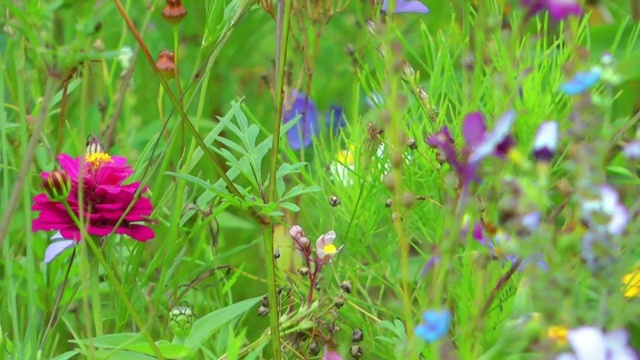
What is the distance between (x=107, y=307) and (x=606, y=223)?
807 millimetres

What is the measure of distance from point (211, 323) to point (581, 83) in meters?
0.32

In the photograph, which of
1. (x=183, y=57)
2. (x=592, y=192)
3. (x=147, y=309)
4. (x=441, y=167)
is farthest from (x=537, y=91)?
(x=183, y=57)

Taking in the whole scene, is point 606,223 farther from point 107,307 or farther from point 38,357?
point 107,307

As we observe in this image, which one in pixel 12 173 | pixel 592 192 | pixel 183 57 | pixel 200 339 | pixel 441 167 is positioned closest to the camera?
pixel 592 192

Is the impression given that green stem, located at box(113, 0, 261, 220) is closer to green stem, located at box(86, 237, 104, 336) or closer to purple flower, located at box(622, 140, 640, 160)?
green stem, located at box(86, 237, 104, 336)

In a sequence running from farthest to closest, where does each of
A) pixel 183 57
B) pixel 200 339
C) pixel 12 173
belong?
pixel 183 57 < pixel 12 173 < pixel 200 339

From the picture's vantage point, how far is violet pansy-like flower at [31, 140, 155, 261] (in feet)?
2.22

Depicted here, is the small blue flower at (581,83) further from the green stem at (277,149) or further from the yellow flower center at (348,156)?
the yellow flower center at (348,156)

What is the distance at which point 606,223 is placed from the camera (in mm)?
401

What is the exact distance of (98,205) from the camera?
684 millimetres

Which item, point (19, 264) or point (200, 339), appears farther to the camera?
point (19, 264)

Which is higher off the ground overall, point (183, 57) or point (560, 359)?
point (183, 57)

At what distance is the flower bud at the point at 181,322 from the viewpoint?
65 cm

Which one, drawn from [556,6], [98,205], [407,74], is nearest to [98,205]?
[98,205]
